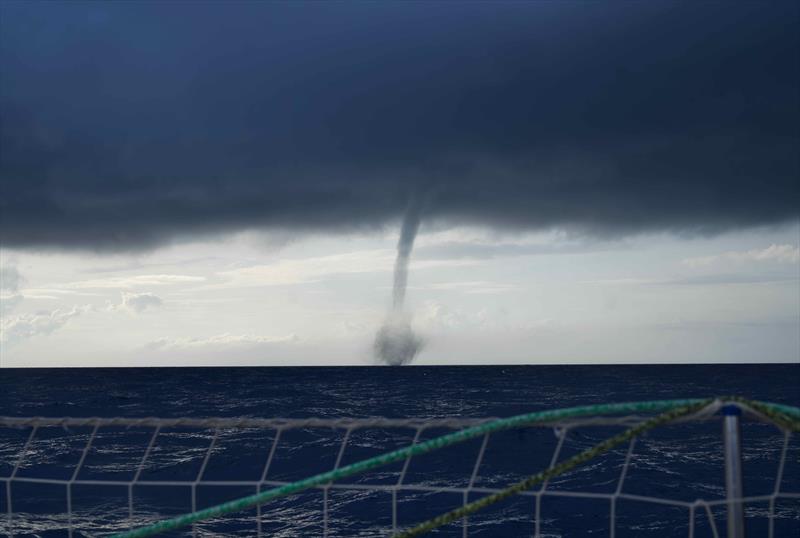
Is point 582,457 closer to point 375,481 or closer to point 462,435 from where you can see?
point 462,435

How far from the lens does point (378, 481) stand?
78.6 feet

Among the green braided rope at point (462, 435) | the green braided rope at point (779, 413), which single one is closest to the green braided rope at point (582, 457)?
the green braided rope at point (462, 435)

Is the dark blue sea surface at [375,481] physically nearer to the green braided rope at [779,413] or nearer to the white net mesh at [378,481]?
the white net mesh at [378,481]

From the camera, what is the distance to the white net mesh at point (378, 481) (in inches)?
664

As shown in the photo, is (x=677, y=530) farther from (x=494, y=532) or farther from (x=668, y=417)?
(x=668, y=417)

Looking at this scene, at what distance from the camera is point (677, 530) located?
17391 millimetres

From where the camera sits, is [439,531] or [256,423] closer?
[256,423]

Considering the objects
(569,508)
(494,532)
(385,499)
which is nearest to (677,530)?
(569,508)

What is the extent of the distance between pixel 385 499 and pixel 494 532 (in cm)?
451

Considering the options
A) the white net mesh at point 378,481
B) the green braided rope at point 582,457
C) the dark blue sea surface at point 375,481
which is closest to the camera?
the green braided rope at point 582,457

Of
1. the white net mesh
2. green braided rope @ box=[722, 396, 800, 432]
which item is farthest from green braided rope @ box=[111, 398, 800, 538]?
the white net mesh

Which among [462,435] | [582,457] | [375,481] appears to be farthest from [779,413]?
[375,481]

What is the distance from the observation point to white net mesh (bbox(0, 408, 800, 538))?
55.3ft

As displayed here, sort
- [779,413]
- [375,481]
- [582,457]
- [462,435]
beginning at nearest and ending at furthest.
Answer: [779,413]
[462,435]
[582,457]
[375,481]
